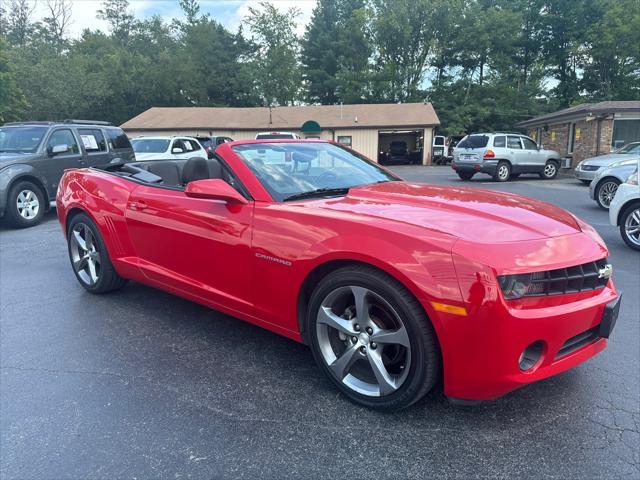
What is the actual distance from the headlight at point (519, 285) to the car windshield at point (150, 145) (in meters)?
13.5

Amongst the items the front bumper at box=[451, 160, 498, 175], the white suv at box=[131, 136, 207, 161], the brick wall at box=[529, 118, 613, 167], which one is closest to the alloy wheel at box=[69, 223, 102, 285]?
the white suv at box=[131, 136, 207, 161]

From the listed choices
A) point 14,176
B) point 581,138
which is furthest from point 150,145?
point 581,138

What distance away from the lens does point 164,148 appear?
549 inches

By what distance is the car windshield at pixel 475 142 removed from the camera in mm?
17234

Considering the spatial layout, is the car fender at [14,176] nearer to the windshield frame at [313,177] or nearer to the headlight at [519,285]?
the windshield frame at [313,177]

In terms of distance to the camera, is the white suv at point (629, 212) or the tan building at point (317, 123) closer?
the white suv at point (629, 212)

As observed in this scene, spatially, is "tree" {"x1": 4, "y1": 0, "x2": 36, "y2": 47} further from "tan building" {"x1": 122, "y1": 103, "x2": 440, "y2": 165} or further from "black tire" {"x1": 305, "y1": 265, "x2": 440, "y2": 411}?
"black tire" {"x1": 305, "y1": 265, "x2": 440, "y2": 411}

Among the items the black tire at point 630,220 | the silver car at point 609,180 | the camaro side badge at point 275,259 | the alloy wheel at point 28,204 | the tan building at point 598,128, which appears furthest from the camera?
the tan building at point 598,128

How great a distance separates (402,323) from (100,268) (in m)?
3.19

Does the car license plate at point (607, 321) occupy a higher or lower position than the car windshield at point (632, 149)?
lower

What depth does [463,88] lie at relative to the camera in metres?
41.7

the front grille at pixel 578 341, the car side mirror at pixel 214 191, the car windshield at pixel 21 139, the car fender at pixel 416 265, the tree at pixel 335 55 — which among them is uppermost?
the tree at pixel 335 55

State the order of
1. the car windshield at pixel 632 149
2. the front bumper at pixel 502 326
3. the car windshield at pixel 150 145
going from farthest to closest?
the car windshield at pixel 632 149 < the car windshield at pixel 150 145 < the front bumper at pixel 502 326

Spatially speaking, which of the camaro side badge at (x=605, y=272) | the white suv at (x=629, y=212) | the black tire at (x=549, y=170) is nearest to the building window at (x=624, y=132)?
the black tire at (x=549, y=170)
